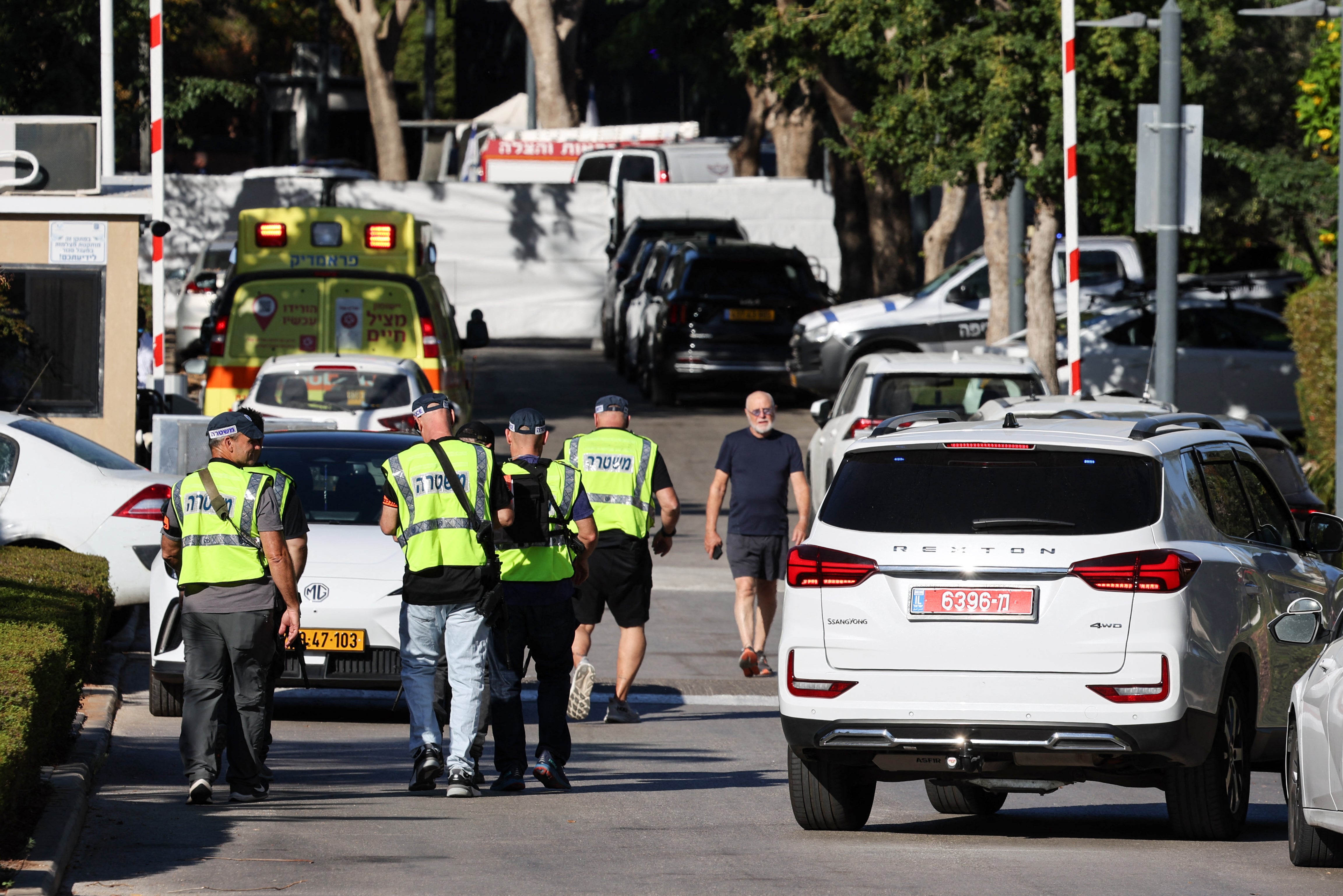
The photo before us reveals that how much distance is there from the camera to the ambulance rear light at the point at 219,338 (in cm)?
1939

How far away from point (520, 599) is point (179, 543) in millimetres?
1500

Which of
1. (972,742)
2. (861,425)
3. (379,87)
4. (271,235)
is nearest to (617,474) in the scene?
(972,742)

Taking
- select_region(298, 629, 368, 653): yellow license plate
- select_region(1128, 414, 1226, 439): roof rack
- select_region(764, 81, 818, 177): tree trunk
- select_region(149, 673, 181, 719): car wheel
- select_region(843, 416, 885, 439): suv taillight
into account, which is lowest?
select_region(149, 673, 181, 719): car wheel

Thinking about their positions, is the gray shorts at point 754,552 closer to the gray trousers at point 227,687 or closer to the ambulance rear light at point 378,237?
the gray trousers at point 227,687

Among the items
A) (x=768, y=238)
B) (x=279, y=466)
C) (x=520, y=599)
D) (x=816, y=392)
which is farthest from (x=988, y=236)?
(x=520, y=599)

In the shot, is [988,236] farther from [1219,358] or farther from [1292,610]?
[1292,610]

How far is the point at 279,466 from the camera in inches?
479

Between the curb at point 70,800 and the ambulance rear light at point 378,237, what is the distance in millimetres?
8624

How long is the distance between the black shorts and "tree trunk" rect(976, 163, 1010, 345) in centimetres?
1440

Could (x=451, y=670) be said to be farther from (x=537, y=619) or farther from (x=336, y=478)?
(x=336, y=478)

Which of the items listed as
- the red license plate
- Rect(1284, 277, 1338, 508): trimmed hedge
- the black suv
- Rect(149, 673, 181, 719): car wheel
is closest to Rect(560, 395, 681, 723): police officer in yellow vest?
Rect(149, 673, 181, 719): car wheel

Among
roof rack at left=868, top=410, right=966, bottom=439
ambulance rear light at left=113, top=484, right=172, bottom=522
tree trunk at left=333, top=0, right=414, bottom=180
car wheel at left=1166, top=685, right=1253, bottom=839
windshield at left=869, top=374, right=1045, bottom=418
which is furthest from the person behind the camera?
tree trunk at left=333, top=0, right=414, bottom=180

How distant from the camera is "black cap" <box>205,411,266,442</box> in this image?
→ 9.29m

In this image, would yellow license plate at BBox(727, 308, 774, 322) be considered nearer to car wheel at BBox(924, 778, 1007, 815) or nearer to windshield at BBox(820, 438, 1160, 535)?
car wheel at BBox(924, 778, 1007, 815)
